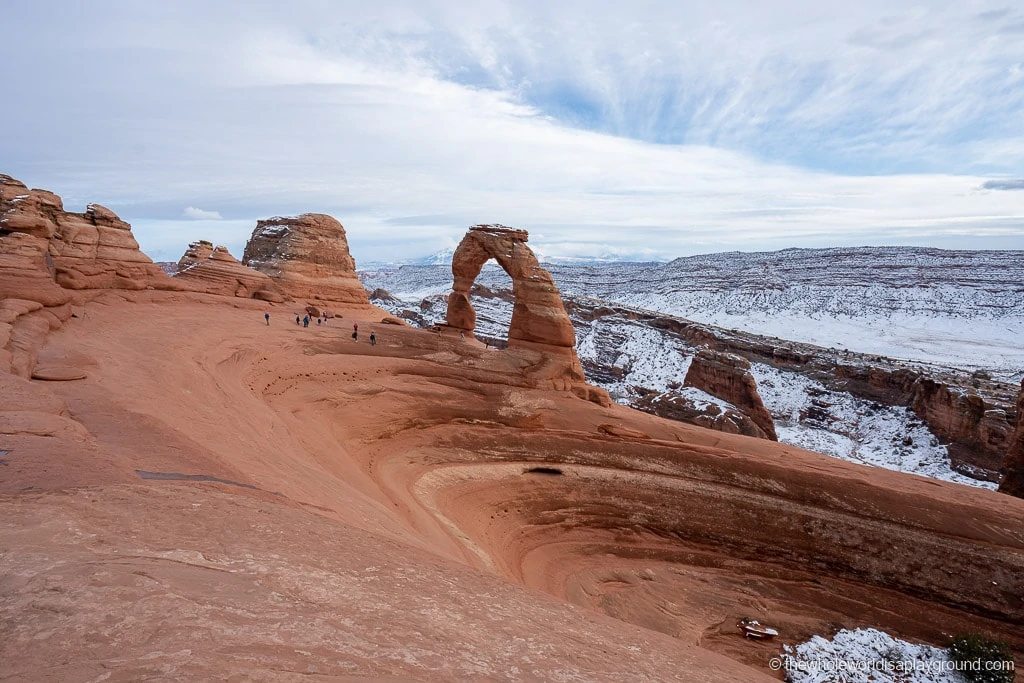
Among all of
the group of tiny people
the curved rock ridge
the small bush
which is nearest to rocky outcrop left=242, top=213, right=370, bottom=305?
the group of tiny people

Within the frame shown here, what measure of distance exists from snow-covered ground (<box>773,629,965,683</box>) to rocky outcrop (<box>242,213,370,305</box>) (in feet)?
93.1

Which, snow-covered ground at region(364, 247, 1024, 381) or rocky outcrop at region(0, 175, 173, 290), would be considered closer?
rocky outcrop at region(0, 175, 173, 290)

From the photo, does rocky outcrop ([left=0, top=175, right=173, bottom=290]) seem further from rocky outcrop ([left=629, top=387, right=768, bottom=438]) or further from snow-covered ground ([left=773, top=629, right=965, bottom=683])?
rocky outcrop ([left=629, top=387, right=768, bottom=438])

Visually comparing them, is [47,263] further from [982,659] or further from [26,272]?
[982,659]

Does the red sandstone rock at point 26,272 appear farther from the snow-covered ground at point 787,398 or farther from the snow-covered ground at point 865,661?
the snow-covered ground at point 787,398

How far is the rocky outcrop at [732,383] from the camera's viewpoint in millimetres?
27953

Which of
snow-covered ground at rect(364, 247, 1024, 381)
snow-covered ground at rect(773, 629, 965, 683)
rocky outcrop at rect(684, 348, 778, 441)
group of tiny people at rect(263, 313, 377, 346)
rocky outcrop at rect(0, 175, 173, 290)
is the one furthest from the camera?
snow-covered ground at rect(364, 247, 1024, 381)

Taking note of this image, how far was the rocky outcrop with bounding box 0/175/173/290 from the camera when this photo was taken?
1736 centimetres

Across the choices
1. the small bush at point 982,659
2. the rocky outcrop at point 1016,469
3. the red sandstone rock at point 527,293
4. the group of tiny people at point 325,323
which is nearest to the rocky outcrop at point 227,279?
the group of tiny people at point 325,323

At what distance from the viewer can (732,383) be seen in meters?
29.5

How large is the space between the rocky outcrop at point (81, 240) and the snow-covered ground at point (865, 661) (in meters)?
23.8

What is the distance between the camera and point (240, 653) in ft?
9.00

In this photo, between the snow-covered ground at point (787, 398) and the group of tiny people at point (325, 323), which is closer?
the group of tiny people at point (325, 323)

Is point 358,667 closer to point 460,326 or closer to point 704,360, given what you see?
point 460,326
